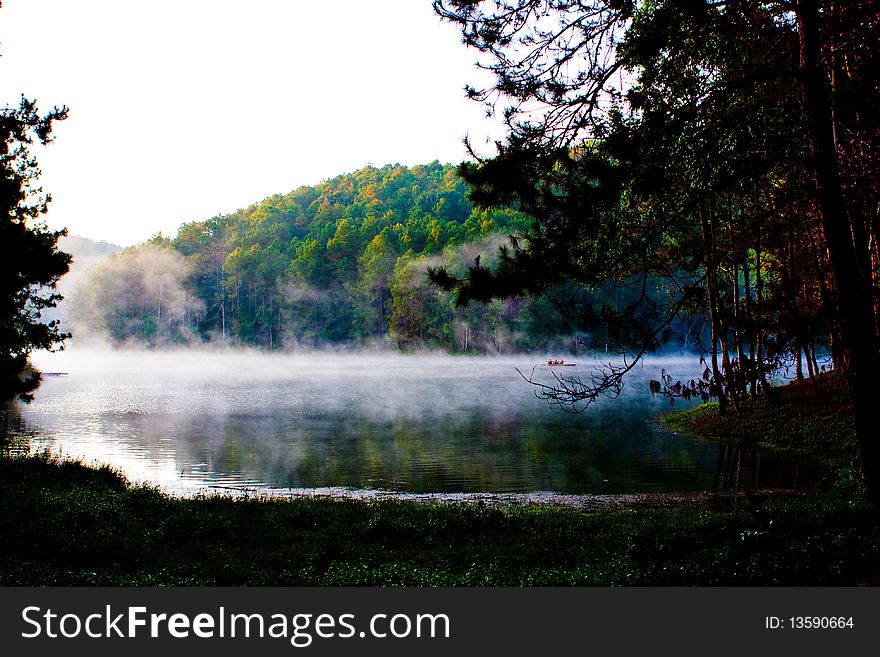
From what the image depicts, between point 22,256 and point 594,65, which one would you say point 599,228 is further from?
point 22,256

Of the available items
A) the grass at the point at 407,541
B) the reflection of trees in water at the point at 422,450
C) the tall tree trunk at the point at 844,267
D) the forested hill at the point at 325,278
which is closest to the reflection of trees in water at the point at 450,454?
the reflection of trees in water at the point at 422,450

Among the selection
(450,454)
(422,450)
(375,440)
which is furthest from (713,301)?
(375,440)

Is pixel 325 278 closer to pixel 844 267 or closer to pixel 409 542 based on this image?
pixel 409 542

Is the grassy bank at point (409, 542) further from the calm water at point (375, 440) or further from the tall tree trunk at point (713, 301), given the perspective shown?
the tall tree trunk at point (713, 301)

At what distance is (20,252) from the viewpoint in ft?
48.9

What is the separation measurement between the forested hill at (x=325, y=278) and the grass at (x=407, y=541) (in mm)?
78768

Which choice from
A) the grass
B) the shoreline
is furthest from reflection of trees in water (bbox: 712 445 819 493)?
the grass

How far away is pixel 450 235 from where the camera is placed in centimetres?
10506

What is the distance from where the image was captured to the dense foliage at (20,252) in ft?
49.3

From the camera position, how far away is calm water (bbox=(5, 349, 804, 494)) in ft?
59.3

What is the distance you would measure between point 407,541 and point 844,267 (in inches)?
265

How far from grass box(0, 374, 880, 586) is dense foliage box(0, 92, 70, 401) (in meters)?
4.29

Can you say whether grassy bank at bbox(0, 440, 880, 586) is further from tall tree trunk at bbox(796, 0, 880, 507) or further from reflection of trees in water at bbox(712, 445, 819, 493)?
reflection of trees in water at bbox(712, 445, 819, 493)

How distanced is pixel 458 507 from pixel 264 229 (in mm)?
123348
